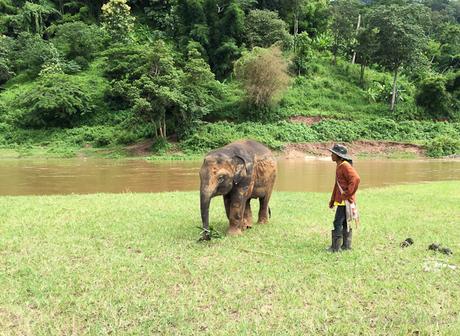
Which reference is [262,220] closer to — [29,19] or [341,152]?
[341,152]

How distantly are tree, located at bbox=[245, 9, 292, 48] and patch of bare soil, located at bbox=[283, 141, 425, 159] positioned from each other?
13761mm

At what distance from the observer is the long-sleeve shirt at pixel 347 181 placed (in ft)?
23.8

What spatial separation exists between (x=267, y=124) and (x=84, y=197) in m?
25.8

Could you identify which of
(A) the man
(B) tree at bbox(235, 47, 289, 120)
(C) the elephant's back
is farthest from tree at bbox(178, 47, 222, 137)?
(A) the man

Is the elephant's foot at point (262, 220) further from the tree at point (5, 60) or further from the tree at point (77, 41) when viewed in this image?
the tree at point (5, 60)

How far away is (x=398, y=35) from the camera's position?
38.2 m

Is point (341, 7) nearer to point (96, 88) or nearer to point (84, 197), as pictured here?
point (96, 88)

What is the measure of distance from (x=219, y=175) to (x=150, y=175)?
1562 cm

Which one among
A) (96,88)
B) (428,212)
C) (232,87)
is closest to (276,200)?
(428,212)

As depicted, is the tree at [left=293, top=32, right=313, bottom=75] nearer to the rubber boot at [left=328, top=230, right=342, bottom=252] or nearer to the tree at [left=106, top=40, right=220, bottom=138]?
the tree at [left=106, top=40, right=220, bottom=138]

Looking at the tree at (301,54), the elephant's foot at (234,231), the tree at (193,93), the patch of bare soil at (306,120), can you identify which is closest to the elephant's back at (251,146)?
the elephant's foot at (234,231)

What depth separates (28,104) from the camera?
1556 inches

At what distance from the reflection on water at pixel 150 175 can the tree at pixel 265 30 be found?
1749 cm

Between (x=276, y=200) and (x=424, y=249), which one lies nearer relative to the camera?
(x=424, y=249)
